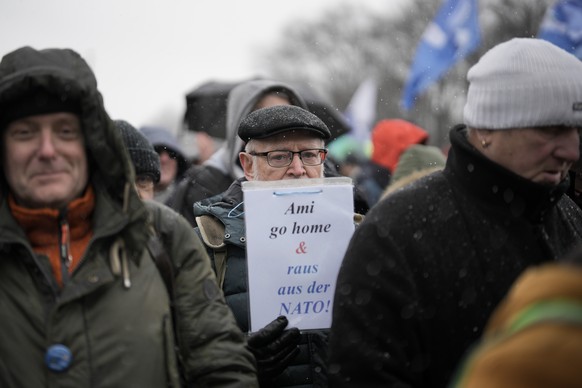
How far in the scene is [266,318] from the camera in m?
3.81

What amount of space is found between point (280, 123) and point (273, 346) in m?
1.16

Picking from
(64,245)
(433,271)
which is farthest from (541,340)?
(64,245)

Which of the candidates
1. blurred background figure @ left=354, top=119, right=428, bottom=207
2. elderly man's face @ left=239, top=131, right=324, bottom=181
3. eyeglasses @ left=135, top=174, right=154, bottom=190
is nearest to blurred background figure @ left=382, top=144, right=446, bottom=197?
blurred background figure @ left=354, top=119, right=428, bottom=207

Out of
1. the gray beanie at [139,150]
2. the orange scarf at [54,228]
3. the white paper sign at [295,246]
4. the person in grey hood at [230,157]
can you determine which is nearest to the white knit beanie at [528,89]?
the white paper sign at [295,246]

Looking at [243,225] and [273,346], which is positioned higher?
[243,225]

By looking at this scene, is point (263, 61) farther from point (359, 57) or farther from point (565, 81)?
point (565, 81)

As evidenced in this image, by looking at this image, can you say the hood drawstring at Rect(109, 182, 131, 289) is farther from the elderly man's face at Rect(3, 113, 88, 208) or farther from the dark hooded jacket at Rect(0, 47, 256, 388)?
the elderly man's face at Rect(3, 113, 88, 208)

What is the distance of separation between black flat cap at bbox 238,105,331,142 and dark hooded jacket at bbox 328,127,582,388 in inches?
45.5

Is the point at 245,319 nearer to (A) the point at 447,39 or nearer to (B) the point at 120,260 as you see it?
(B) the point at 120,260

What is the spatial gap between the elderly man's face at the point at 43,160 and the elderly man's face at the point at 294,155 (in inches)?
54.8

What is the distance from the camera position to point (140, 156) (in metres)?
5.04

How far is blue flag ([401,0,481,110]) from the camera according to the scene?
32.6ft

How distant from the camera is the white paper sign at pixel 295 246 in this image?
381cm

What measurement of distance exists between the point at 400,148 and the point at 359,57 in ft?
209
